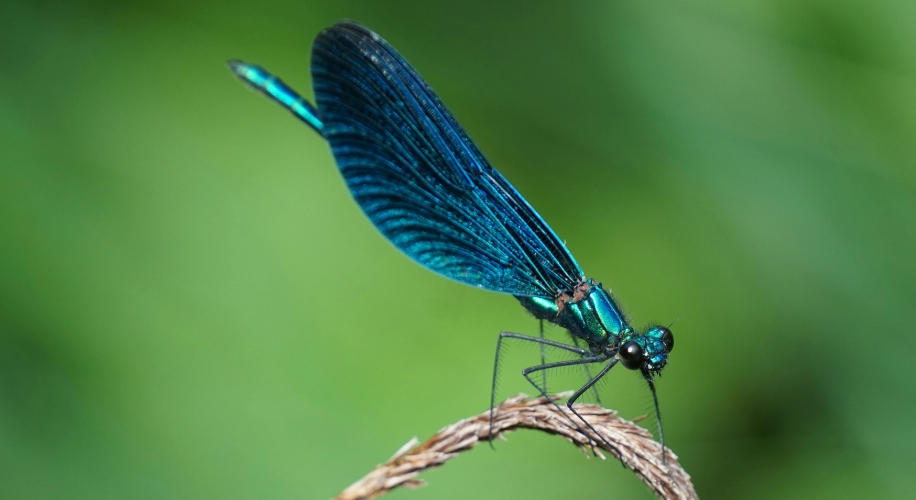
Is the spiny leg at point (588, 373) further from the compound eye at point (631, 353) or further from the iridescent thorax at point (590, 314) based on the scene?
the compound eye at point (631, 353)

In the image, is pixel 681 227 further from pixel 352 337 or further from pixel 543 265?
pixel 352 337

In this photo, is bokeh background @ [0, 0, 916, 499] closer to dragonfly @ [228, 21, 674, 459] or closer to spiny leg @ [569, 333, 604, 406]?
spiny leg @ [569, 333, 604, 406]

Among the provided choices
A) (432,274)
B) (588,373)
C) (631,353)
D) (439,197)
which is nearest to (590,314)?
(631,353)

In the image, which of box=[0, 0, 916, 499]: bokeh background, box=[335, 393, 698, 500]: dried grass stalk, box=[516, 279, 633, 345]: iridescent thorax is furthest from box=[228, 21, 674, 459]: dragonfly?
box=[0, 0, 916, 499]: bokeh background

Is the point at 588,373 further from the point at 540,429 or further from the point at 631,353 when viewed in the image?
the point at 540,429

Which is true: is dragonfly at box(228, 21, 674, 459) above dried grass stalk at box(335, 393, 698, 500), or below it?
above
